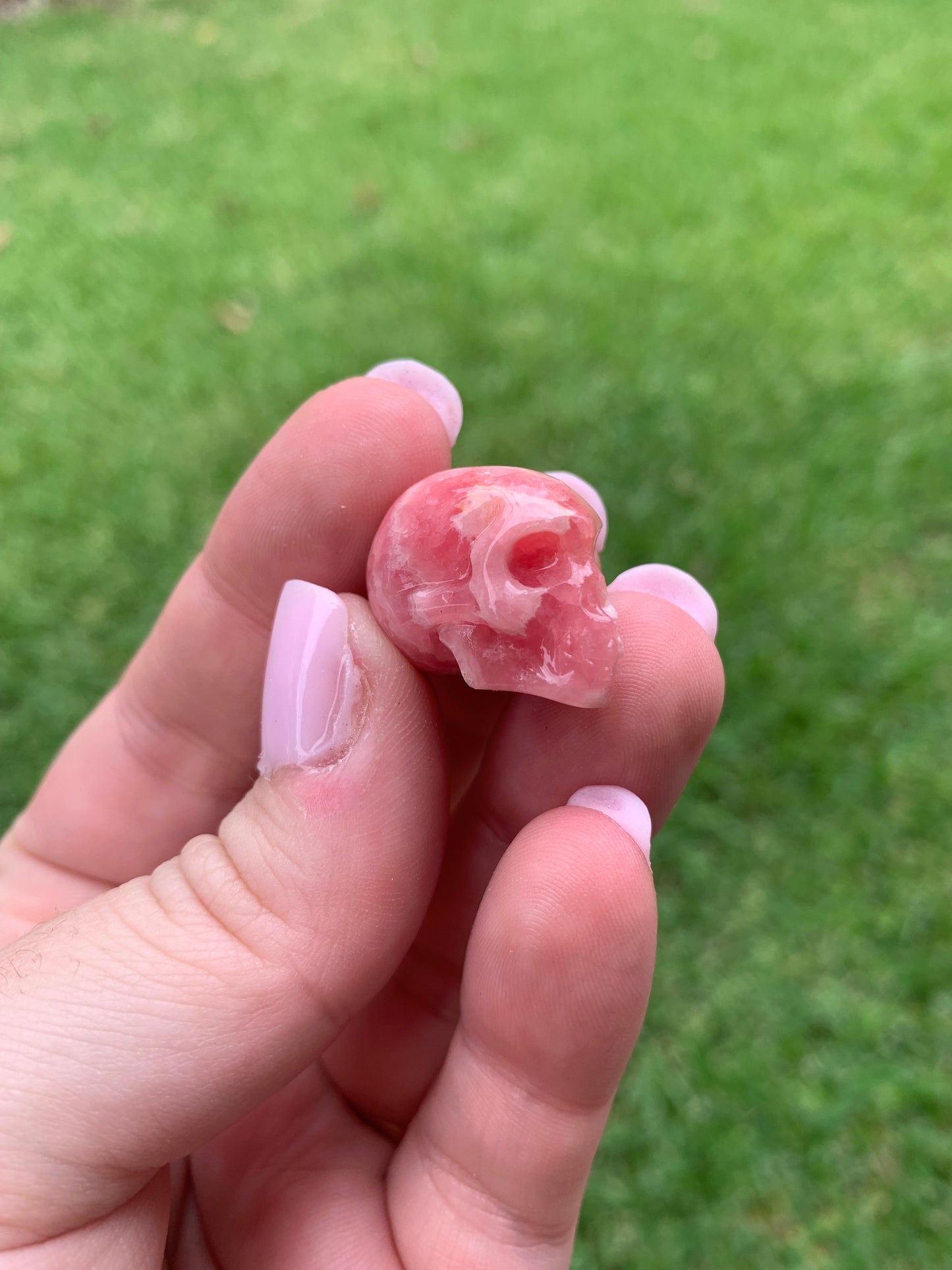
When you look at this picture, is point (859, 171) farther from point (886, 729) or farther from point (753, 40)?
point (886, 729)

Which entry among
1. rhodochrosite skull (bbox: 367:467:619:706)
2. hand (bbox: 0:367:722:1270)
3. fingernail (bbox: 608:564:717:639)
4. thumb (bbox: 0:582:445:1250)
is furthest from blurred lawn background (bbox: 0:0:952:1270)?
rhodochrosite skull (bbox: 367:467:619:706)

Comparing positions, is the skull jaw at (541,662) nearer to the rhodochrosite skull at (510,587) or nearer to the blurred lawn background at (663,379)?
the rhodochrosite skull at (510,587)

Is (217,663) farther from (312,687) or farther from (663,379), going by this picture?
(663,379)

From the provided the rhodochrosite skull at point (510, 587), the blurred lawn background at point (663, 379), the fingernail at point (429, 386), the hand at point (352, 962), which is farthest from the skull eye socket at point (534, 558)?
the blurred lawn background at point (663, 379)

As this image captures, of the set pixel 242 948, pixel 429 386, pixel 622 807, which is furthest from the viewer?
pixel 429 386

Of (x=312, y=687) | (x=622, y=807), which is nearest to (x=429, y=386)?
(x=312, y=687)

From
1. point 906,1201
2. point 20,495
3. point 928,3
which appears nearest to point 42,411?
point 20,495
